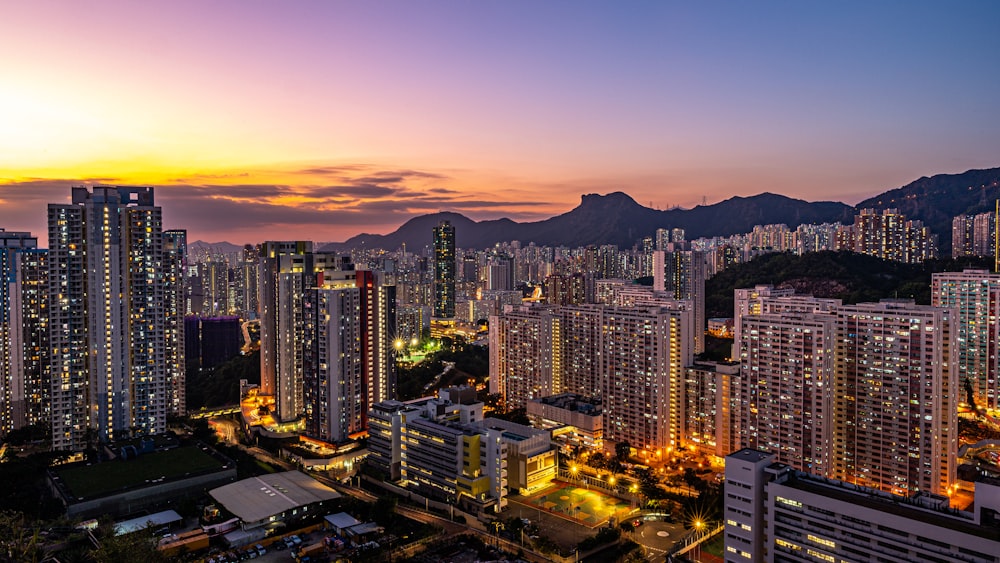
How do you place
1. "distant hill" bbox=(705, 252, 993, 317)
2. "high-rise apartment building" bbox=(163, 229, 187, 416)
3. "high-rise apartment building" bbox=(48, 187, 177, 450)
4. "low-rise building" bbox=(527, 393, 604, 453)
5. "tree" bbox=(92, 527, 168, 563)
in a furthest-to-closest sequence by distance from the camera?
"distant hill" bbox=(705, 252, 993, 317)
"low-rise building" bbox=(527, 393, 604, 453)
"high-rise apartment building" bbox=(163, 229, 187, 416)
"high-rise apartment building" bbox=(48, 187, 177, 450)
"tree" bbox=(92, 527, 168, 563)

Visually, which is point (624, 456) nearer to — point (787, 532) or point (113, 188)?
point (787, 532)

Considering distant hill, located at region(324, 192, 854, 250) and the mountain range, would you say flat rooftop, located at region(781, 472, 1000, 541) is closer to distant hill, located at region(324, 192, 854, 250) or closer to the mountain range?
the mountain range

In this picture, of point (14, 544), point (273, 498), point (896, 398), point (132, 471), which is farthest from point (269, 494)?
point (896, 398)

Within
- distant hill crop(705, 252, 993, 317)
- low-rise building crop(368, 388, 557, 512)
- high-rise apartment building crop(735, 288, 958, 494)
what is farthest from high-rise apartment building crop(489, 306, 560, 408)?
distant hill crop(705, 252, 993, 317)

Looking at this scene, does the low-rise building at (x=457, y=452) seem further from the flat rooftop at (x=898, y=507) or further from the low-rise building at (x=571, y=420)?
the flat rooftop at (x=898, y=507)

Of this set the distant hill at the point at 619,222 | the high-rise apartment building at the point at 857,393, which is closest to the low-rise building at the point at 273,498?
the high-rise apartment building at the point at 857,393

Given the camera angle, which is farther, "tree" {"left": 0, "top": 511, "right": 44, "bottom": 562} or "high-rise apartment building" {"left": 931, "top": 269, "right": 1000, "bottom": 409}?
"high-rise apartment building" {"left": 931, "top": 269, "right": 1000, "bottom": 409}

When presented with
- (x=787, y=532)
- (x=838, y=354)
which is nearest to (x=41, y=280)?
(x=787, y=532)

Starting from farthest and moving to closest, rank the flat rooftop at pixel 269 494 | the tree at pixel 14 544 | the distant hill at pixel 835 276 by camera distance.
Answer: the distant hill at pixel 835 276, the flat rooftop at pixel 269 494, the tree at pixel 14 544
